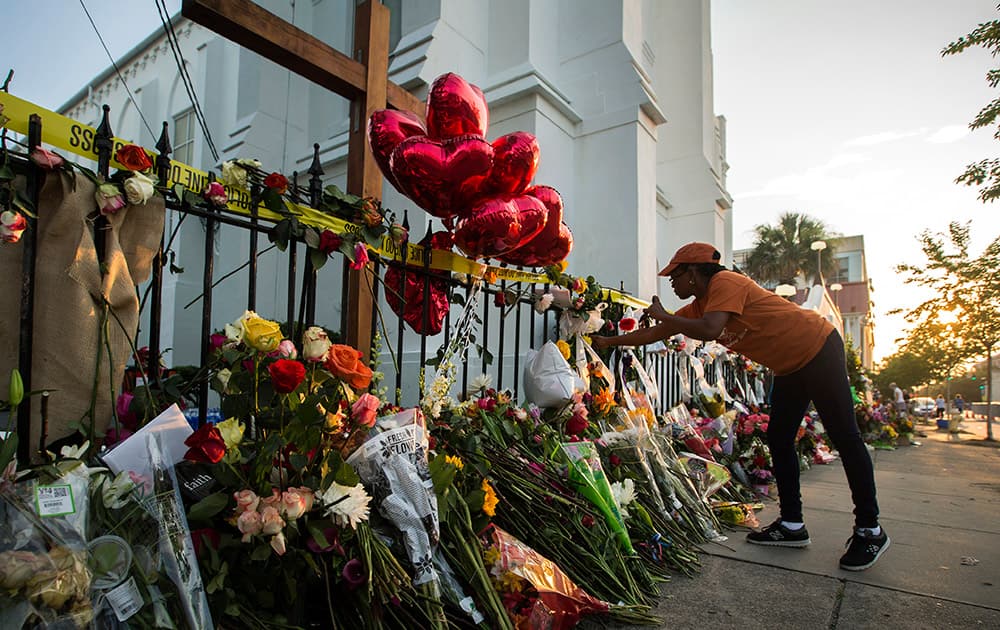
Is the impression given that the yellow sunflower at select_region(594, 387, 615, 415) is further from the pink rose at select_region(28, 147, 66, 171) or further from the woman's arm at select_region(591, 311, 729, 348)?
the pink rose at select_region(28, 147, 66, 171)

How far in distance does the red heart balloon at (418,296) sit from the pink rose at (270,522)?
154 cm

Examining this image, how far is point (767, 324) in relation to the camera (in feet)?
10.0

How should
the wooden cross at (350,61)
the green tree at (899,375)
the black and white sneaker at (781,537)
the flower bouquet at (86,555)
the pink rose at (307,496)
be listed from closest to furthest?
the flower bouquet at (86,555)
the pink rose at (307,496)
the wooden cross at (350,61)
the black and white sneaker at (781,537)
the green tree at (899,375)

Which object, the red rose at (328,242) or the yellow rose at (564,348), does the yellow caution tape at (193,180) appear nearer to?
the red rose at (328,242)

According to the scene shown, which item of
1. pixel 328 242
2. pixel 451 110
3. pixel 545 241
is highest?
pixel 451 110

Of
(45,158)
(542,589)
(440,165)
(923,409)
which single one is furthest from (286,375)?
(923,409)

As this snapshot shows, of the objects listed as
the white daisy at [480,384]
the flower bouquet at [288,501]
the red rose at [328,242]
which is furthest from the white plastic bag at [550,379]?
the flower bouquet at [288,501]

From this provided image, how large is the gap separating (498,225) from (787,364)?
1.76 m

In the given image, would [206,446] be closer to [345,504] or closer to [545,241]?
[345,504]

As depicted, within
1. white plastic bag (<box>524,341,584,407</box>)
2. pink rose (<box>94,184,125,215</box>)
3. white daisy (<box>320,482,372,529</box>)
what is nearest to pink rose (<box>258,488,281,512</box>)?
white daisy (<box>320,482,372,529</box>)

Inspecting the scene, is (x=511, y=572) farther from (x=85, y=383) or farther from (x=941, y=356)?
(x=941, y=356)

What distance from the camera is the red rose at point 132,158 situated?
1843mm

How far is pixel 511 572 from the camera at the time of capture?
1894 millimetres

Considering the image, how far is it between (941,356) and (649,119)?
44.3 feet
